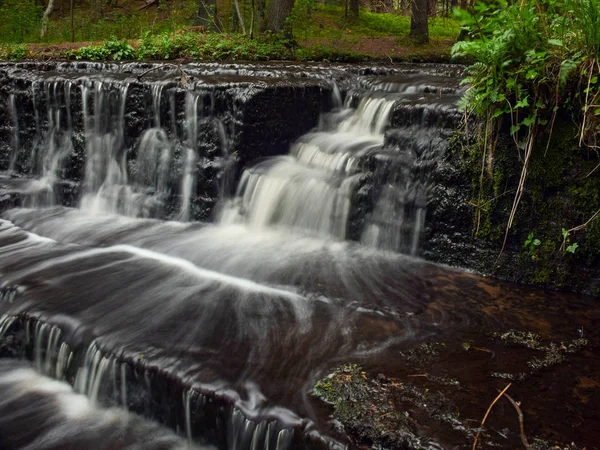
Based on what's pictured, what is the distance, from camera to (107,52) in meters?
12.2

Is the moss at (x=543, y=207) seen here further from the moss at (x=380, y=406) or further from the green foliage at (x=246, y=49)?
the green foliage at (x=246, y=49)

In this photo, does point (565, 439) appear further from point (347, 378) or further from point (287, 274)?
point (287, 274)

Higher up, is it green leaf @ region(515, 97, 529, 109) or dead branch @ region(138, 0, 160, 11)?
dead branch @ region(138, 0, 160, 11)

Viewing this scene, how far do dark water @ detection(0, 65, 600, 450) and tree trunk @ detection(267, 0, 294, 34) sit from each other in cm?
463

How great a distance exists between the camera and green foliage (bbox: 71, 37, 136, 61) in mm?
11945

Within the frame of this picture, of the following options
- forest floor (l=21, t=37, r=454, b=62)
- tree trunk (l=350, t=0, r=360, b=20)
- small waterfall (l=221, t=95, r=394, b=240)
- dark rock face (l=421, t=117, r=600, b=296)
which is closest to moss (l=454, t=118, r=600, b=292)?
dark rock face (l=421, t=117, r=600, b=296)

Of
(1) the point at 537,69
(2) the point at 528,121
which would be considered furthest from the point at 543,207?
(1) the point at 537,69

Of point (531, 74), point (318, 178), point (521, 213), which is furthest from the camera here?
point (318, 178)

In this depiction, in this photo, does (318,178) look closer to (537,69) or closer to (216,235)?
(216,235)

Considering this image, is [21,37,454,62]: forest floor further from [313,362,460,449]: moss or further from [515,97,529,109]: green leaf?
[313,362,460,449]: moss

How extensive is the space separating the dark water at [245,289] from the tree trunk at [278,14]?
463 centimetres

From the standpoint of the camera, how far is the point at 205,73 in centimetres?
898

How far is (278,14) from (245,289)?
9.91m

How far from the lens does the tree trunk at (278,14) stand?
13.0 m
